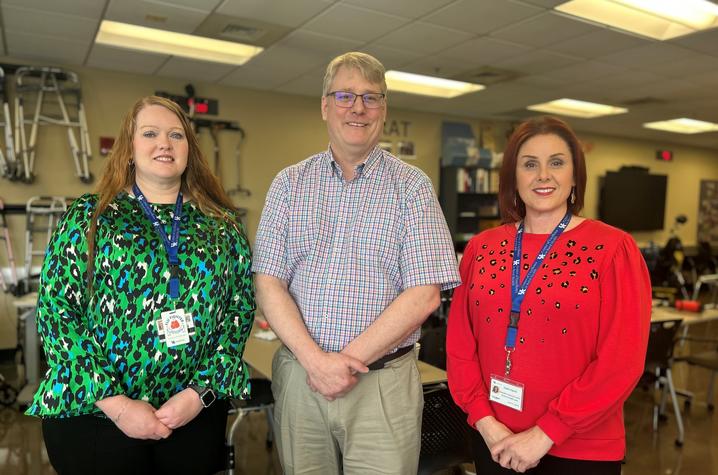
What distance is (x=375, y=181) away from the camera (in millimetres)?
1579

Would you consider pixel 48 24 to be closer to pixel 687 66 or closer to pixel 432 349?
pixel 432 349

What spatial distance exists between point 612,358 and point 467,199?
717 cm

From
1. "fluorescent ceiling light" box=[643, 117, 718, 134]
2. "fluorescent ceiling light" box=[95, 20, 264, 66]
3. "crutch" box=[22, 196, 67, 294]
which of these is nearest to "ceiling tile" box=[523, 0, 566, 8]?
"fluorescent ceiling light" box=[95, 20, 264, 66]

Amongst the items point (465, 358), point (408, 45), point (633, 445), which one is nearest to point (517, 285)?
point (465, 358)

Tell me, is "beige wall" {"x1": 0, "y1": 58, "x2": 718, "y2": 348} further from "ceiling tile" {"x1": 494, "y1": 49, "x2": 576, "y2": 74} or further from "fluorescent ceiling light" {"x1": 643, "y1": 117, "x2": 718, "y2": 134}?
"ceiling tile" {"x1": 494, "y1": 49, "x2": 576, "y2": 74}

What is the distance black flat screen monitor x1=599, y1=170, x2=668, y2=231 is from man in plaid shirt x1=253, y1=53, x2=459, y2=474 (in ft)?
31.1

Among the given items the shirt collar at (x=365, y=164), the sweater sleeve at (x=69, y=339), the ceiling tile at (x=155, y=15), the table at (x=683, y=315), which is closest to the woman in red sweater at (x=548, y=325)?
the shirt collar at (x=365, y=164)

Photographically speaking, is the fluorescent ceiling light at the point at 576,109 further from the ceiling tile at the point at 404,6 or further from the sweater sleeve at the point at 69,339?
the sweater sleeve at the point at 69,339

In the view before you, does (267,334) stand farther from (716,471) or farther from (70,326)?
(716,471)

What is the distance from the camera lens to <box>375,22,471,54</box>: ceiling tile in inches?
165

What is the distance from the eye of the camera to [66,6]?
12.3ft

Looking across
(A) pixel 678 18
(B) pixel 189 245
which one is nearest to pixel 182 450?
(B) pixel 189 245

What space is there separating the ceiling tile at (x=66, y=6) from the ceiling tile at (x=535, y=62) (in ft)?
11.8

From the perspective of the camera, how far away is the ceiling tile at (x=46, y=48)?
454cm
